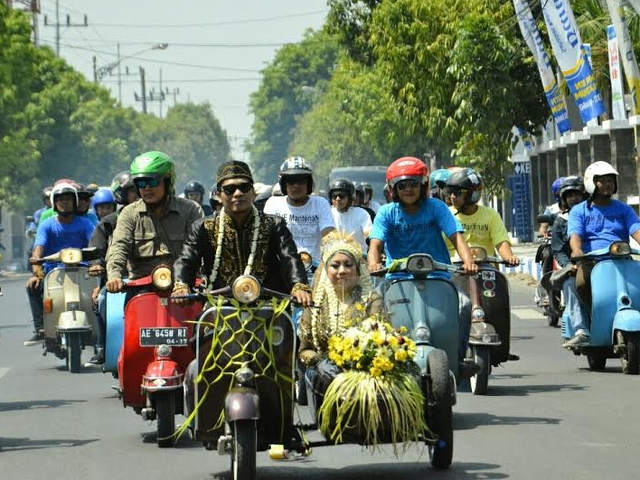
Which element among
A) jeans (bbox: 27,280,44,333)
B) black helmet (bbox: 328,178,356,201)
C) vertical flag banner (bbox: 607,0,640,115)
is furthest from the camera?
vertical flag banner (bbox: 607,0,640,115)

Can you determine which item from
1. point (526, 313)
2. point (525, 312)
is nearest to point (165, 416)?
point (526, 313)

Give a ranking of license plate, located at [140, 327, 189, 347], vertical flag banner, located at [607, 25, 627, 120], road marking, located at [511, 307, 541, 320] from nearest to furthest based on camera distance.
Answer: license plate, located at [140, 327, 189, 347], road marking, located at [511, 307, 541, 320], vertical flag banner, located at [607, 25, 627, 120]

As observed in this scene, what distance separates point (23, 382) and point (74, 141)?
74.0 m

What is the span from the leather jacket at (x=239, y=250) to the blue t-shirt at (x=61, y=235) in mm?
7570

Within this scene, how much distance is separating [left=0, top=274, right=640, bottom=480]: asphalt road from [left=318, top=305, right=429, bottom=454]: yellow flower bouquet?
0.57 metres

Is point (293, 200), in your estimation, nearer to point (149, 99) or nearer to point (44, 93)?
point (44, 93)

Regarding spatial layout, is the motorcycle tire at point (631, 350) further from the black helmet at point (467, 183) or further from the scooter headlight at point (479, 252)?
the black helmet at point (467, 183)

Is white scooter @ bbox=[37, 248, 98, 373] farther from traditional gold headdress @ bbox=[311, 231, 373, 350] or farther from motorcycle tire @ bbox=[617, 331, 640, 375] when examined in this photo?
traditional gold headdress @ bbox=[311, 231, 373, 350]

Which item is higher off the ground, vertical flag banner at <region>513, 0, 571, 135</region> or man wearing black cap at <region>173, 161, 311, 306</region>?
vertical flag banner at <region>513, 0, 571, 135</region>

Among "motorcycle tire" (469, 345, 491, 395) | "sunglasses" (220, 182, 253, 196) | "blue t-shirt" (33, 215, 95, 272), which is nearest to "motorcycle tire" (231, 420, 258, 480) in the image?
"sunglasses" (220, 182, 253, 196)

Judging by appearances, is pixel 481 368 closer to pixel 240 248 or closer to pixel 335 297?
pixel 335 297

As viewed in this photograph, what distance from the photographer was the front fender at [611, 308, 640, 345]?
46.0ft

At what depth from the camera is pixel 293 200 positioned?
13883 mm

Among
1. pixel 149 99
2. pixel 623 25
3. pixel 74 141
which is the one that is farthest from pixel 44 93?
pixel 149 99
